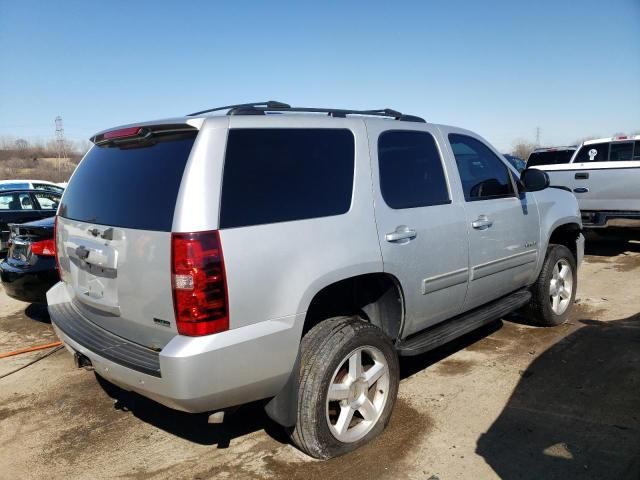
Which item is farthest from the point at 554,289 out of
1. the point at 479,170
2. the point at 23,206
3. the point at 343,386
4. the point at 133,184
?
the point at 23,206

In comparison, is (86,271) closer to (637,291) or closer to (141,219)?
(141,219)

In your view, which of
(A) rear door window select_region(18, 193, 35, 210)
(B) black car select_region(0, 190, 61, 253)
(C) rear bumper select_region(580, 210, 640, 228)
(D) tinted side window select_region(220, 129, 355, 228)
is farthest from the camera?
(A) rear door window select_region(18, 193, 35, 210)

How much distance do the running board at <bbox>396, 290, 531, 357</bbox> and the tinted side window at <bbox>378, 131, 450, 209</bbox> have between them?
2.95ft

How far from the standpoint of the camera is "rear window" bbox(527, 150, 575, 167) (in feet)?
44.8

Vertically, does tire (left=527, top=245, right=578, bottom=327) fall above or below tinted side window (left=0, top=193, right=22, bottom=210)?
below

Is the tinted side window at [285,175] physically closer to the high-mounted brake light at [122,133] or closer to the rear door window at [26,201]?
the high-mounted brake light at [122,133]

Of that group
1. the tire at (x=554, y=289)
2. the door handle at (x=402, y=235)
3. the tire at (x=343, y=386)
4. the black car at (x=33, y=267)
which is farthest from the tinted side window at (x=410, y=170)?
the black car at (x=33, y=267)

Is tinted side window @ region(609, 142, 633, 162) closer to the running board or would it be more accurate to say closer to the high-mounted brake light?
the running board

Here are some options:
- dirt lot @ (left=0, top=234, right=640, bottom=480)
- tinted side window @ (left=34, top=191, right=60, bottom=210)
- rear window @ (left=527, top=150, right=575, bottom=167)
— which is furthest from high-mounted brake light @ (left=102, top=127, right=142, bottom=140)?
rear window @ (left=527, top=150, right=575, bottom=167)

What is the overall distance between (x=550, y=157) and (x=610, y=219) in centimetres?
625

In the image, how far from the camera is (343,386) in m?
2.99

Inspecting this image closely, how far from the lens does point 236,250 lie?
95.9 inches

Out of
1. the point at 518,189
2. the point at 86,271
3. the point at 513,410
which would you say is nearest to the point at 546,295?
the point at 518,189

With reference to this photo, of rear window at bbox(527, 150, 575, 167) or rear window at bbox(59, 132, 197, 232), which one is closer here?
rear window at bbox(59, 132, 197, 232)
